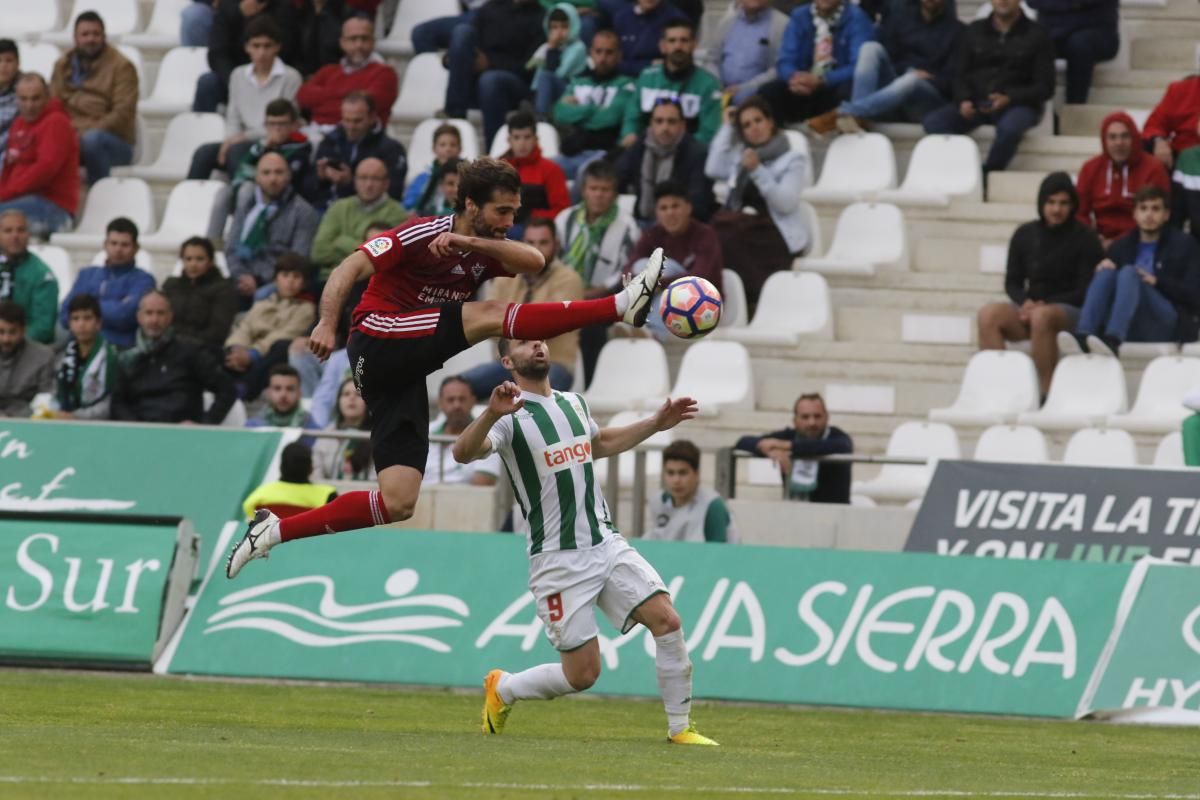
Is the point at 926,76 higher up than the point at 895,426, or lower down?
higher up

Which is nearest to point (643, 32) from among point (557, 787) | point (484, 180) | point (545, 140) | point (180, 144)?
point (545, 140)

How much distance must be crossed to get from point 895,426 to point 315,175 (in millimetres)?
5572

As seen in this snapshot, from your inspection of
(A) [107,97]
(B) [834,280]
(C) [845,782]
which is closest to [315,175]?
(A) [107,97]

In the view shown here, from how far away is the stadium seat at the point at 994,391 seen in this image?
17.4 meters

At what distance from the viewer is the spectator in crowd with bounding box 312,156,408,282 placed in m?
18.9

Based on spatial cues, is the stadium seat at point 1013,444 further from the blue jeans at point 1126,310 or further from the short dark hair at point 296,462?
the short dark hair at point 296,462

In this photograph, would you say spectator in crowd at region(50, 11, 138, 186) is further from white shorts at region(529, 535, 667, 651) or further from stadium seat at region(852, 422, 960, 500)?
white shorts at region(529, 535, 667, 651)

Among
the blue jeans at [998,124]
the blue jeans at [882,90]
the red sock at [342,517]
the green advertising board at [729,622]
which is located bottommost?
the green advertising board at [729,622]

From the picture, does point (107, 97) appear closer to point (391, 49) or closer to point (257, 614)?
point (391, 49)

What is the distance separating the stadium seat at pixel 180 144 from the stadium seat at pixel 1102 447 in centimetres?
930

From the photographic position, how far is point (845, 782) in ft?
28.2

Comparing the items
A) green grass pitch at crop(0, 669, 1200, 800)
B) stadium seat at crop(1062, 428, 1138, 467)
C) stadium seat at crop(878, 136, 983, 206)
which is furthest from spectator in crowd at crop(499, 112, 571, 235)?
green grass pitch at crop(0, 669, 1200, 800)

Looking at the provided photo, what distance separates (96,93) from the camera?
21719 mm

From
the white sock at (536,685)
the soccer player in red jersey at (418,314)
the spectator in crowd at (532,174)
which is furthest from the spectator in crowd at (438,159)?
the white sock at (536,685)
